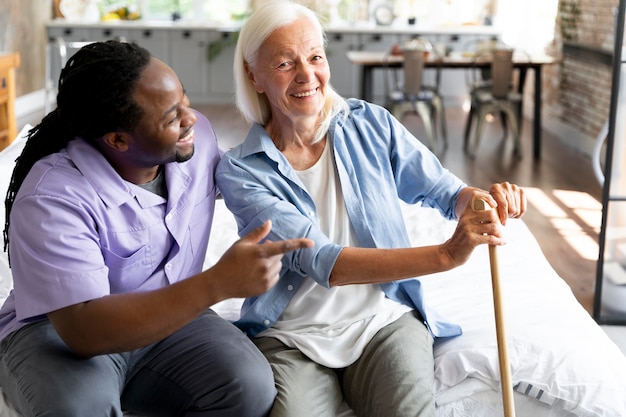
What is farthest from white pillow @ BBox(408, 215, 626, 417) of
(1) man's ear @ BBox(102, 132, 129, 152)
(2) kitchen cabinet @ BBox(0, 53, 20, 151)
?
(2) kitchen cabinet @ BBox(0, 53, 20, 151)

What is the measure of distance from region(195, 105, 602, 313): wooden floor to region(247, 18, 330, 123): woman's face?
6.44 ft

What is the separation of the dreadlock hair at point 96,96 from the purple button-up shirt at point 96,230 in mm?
41

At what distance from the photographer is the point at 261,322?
1845mm

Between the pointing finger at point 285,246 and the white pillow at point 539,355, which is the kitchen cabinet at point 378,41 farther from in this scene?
the pointing finger at point 285,246

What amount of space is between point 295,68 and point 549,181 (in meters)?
4.07

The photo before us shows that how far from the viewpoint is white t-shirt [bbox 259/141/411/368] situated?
1.79m

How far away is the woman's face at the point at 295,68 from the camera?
6.04 ft

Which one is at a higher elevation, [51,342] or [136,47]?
[136,47]

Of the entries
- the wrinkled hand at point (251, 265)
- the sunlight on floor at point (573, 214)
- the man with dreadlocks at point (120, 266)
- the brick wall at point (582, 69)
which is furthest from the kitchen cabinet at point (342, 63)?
the wrinkled hand at point (251, 265)

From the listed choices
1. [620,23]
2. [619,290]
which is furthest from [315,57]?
[619,290]

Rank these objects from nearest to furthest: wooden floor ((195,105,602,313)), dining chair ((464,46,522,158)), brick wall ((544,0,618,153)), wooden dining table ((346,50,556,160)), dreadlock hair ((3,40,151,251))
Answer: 1. dreadlock hair ((3,40,151,251))
2. wooden floor ((195,105,602,313))
3. brick wall ((544,0,618,153))
4. dining chair ((464,46,522,158))
5. wooden dining table ((346,50,556,160))

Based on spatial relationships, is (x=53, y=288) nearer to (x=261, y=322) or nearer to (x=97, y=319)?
(x=97, y=319)

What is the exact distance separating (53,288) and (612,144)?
2.17m

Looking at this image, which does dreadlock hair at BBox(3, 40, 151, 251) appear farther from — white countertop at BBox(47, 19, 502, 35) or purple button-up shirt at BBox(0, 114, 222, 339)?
white countertop at BBox(47, 19, 502, 35)
